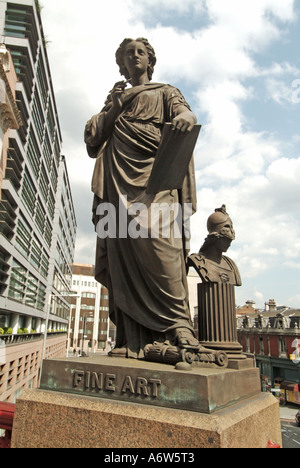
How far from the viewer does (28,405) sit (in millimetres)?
2725

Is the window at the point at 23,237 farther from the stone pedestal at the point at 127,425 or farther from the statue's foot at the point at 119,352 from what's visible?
the stone pedestal at the point at 127,425

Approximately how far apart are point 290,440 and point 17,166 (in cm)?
2665

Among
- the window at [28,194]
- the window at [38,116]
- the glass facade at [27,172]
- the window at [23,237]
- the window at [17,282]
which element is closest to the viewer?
the glass facade at [27,172]

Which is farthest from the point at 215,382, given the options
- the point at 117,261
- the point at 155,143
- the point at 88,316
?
the point at 88,316

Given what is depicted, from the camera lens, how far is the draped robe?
344 cm

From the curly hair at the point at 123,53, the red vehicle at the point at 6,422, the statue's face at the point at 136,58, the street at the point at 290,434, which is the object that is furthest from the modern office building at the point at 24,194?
the red vehicle at the point at 6,422

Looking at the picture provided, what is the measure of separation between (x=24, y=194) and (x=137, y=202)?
2583 cm

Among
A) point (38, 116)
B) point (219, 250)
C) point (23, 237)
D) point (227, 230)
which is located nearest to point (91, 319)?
point (23, 237)

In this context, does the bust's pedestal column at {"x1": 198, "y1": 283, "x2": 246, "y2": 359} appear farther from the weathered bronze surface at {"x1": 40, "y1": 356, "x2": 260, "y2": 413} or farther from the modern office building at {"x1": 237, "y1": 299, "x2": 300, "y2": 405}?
the modern office building at {"x1": 237, "y1": 299, "x2": 300, "y2": 405}

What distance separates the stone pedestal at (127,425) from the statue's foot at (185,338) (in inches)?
24.6

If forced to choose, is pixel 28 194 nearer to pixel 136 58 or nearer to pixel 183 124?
pixel 136 58

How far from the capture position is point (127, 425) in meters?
2.37

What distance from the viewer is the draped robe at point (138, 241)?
135 inches
